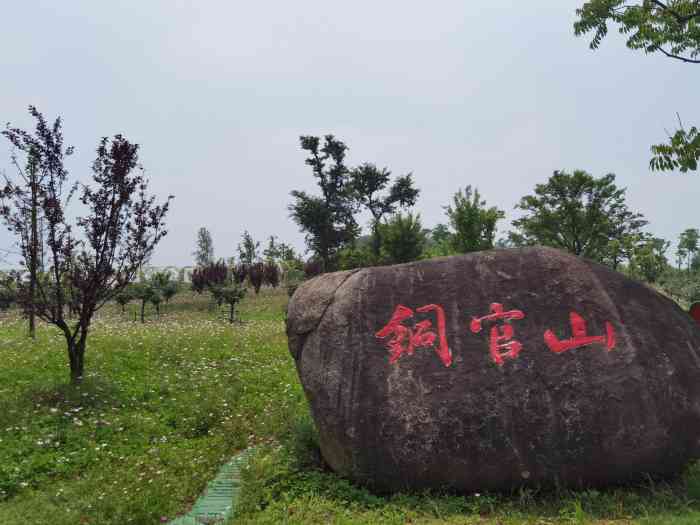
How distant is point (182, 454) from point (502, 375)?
179 inches

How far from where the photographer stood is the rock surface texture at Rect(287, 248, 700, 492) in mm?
4848

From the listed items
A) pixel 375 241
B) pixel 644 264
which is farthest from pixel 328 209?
pixel 644 264

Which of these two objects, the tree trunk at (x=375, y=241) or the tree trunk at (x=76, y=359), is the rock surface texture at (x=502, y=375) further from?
the tree trunk at (x=375, y=241)

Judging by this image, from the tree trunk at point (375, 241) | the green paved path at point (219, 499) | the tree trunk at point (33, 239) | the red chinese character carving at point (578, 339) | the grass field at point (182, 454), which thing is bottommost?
the green paved path at point (219, 499)

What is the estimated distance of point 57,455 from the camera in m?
6.61

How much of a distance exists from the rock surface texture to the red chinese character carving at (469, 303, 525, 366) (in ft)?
0.04

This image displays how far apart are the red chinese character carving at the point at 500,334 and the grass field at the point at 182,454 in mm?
1356

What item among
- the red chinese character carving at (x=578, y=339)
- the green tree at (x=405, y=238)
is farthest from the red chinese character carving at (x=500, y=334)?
the green tree at (x=405, y=238)

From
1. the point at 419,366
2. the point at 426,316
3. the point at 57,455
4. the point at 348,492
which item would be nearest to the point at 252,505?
the point at 348,492

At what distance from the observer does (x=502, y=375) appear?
5047 millimetres

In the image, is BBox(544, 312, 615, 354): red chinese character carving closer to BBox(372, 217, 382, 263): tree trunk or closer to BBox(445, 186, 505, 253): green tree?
BBox(445, 186, 505, 253): green tree

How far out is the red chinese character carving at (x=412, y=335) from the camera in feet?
17.7

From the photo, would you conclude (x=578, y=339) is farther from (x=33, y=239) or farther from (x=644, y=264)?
(x=644, y=264)

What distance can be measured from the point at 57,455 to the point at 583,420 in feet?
21.6
